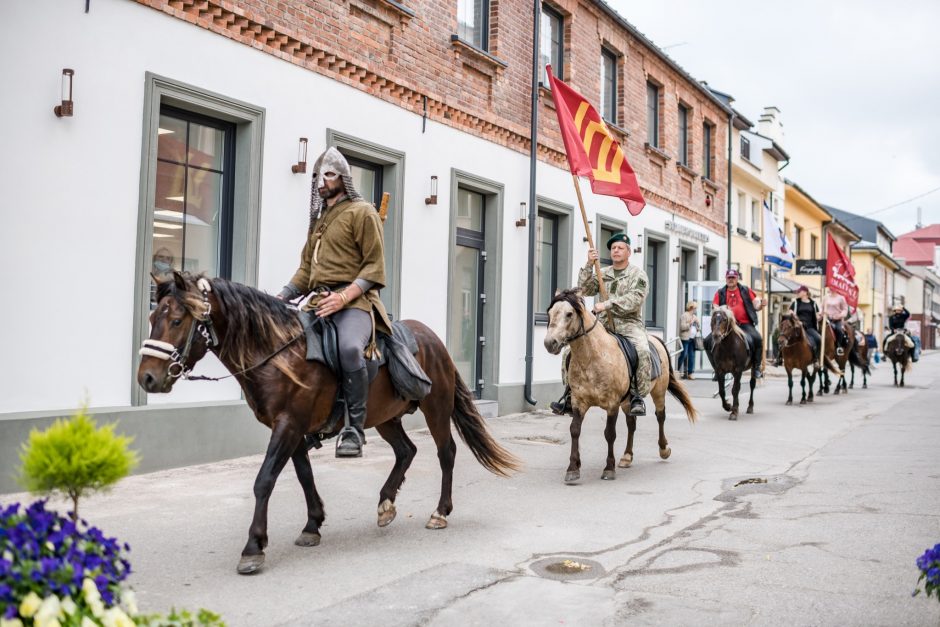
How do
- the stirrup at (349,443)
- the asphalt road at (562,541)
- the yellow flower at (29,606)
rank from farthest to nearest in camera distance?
the stirrup at (349,443), the asphalt road at (562,541), the yellow flower at (29,606)

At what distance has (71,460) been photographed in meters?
2.59

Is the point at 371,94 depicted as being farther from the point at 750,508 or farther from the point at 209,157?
the point at 750,508

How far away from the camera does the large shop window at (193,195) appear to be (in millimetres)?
8312

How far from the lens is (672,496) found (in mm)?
7441

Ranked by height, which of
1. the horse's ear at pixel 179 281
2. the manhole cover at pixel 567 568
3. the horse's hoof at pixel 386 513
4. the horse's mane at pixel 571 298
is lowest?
the manhole cover at pixel 567 568

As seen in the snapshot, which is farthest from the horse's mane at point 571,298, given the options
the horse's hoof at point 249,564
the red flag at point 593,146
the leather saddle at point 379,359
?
the red flag at point 593,146

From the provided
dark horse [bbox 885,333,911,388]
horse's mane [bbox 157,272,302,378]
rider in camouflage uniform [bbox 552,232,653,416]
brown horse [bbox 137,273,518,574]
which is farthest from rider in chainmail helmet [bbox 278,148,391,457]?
dark horse [bbox 885,333,911,388]

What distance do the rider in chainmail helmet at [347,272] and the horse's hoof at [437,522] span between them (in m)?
1.07

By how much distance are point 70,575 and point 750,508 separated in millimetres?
5685

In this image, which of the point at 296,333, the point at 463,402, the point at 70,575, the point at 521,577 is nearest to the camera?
the point at 70,575

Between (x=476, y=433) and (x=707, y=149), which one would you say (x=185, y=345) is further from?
(x=707, y=149)

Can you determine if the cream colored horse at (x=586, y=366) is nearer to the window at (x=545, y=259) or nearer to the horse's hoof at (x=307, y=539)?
the horse's hoof at (x=307, y=539)

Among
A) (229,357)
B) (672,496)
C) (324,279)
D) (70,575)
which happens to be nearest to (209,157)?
(324,279)

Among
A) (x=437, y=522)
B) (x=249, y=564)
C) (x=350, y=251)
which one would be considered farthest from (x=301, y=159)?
(x=249, y=564)
